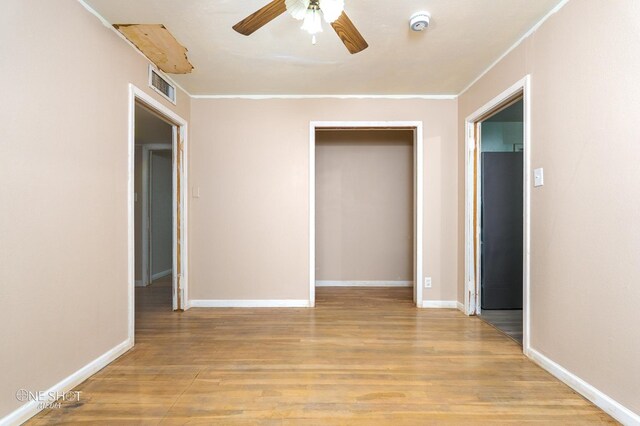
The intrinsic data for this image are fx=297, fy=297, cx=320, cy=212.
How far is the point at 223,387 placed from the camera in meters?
1.82

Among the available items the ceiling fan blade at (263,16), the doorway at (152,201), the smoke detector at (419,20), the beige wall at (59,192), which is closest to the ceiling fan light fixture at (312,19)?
the ceiling fan blade at (263,16)

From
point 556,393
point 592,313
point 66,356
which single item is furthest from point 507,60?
point 66,356

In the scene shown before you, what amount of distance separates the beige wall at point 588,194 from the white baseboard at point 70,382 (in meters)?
3.02

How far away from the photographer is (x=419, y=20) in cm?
200

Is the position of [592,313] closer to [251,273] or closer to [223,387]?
[223,387]

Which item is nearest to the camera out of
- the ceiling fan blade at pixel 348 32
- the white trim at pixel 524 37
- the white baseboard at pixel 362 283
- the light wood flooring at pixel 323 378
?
the light wood flooring at pixel 323 378

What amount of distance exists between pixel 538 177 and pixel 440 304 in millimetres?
1844

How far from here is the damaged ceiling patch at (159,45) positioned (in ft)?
7.14

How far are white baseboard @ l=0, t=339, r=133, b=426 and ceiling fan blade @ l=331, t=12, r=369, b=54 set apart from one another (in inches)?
103

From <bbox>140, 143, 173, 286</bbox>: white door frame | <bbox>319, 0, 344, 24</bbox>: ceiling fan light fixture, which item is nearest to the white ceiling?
<bbox>319, 0, 344, 24</bbox>: ceiling fan light fixture

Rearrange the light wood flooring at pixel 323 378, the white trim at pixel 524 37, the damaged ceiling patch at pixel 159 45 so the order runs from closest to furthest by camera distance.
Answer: the light wood flooring at pixel 323 378, the white trim at pixel 524 37, the damaged ceiling patch at pixel 159 45

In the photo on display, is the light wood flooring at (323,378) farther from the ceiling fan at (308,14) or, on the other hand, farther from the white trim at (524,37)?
the white trim at (524,37)

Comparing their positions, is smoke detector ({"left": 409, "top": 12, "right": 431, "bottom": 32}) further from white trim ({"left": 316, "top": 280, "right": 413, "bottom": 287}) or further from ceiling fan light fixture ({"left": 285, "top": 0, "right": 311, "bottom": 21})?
white trim ({"left": 316, "top": 280, "right": 413, "bottom": 287})

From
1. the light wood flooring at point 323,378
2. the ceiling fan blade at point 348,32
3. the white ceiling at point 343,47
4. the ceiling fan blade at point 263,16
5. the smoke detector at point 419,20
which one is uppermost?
the white ceiling at point 343,47
